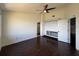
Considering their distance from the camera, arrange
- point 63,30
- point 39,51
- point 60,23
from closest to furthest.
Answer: point 39,51 → point 63,30 → point 60,23

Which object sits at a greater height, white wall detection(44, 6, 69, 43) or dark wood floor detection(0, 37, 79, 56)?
white wall detection(44, 6, 69, 43)

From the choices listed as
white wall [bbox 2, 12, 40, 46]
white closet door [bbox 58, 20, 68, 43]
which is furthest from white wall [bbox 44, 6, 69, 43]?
white wall [bbox 2, 12, 40, 46]

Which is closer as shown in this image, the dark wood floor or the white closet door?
the dark wood floor

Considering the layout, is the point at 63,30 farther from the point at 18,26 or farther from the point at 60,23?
the point at 18,26

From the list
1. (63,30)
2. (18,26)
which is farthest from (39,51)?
(18,26)

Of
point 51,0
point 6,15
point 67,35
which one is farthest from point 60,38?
point 51,0

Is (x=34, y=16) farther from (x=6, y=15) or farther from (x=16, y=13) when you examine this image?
(x=6, y=15)

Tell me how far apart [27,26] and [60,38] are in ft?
9.41

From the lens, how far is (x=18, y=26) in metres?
7.40

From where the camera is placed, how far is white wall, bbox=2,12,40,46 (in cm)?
628

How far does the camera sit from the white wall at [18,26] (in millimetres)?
6277

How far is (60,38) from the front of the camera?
7.36m

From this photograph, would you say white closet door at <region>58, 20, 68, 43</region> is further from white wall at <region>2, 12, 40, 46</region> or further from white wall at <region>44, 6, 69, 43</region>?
white wall at <region>2, 12, 40, 46</region>

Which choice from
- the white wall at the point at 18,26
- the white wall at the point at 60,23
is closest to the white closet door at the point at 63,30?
the white wall at the point at 60,23
